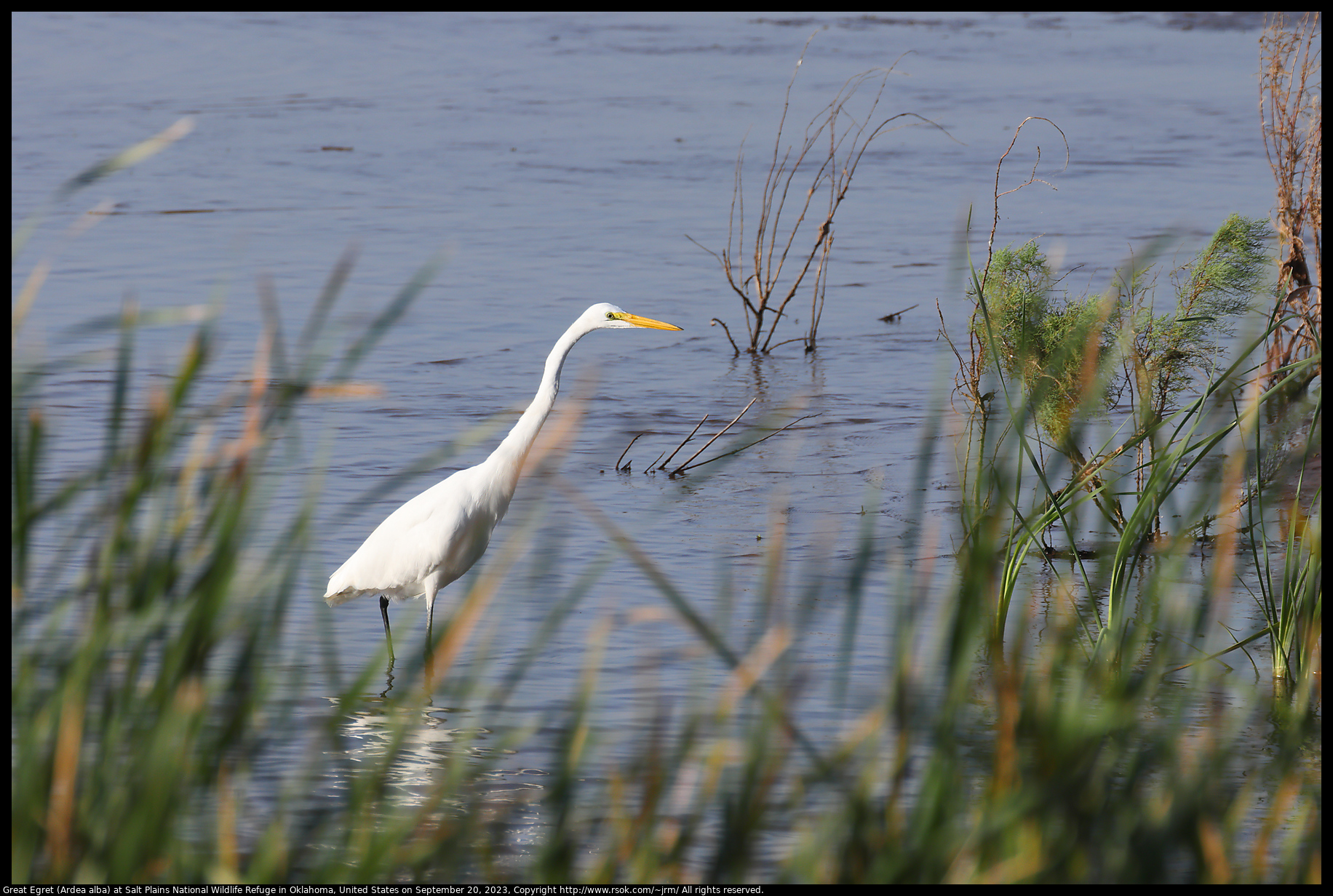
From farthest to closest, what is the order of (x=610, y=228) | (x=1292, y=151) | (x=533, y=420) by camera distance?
(x=610, y=228), (x=1292, y=151), (x=533, y=420)

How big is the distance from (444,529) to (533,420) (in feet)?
1.77

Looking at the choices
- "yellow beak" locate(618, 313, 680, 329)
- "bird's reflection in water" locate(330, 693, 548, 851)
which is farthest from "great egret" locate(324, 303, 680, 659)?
"bird's reflection in water" locate(330, 693, 548, 851)

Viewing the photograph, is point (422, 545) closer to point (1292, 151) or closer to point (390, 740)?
point (390, 740)

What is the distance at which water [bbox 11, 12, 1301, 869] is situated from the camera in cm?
600

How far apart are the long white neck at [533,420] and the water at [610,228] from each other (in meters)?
0.53

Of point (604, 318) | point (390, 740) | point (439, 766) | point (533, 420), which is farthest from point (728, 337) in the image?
point (390, 740)

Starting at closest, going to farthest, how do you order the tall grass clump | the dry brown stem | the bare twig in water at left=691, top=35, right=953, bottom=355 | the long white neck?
the tall grass clump
the long white neck
the dry brown stem
the bare twig in water at left=691, top=35, right=953, bottom=355

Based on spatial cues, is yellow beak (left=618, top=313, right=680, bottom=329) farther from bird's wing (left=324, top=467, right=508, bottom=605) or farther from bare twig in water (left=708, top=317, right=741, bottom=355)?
bare twig in water (left=708, top=317, right=741, bottom=355)

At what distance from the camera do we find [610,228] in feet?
50.1

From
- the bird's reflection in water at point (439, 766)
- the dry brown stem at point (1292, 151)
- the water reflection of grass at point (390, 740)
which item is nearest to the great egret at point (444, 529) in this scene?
the bird's reflection in water at point (439, 766)

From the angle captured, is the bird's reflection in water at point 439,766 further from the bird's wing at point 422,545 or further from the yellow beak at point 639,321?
the yellow beak at point 639,321

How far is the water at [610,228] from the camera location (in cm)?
600

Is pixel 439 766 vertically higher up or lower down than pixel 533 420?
lower down

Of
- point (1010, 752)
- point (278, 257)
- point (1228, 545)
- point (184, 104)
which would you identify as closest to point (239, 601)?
point (1010, 752)
